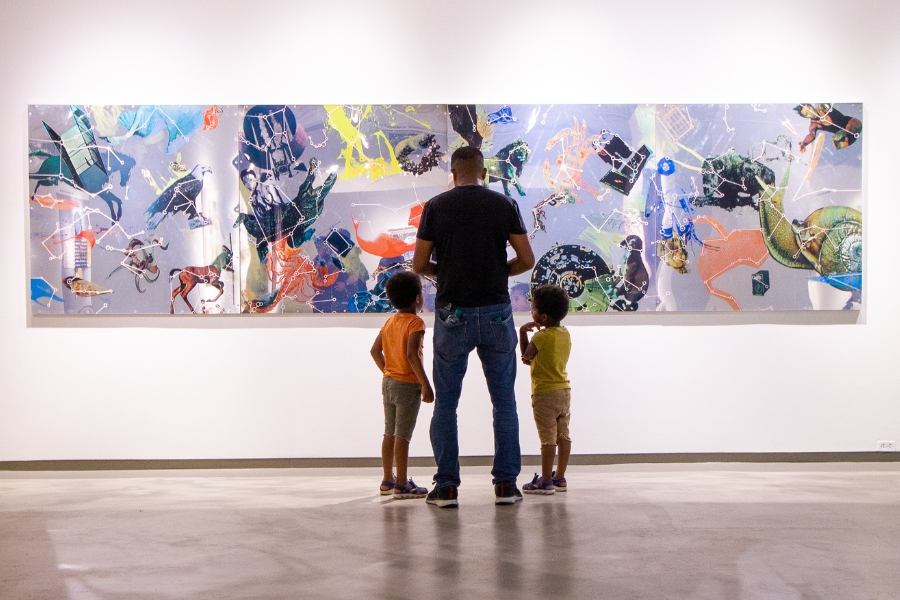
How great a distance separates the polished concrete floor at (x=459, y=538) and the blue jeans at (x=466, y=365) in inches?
8.2

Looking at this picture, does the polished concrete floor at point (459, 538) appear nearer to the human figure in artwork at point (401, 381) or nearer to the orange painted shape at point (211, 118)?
the human figure in artwork at point (401, 381)

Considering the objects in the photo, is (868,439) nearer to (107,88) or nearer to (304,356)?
(304,356)

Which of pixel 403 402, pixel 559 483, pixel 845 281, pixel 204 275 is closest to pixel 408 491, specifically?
pixel 403 402

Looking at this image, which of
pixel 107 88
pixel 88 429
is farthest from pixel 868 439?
pixel 107 88

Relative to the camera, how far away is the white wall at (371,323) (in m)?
4.93

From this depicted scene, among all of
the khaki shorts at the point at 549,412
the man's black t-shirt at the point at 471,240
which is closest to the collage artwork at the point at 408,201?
the khaki shorts at the point at 549,412

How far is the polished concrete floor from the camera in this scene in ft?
8.34

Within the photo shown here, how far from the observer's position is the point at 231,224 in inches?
193

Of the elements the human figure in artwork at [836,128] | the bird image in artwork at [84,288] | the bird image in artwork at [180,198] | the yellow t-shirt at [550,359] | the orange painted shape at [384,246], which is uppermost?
the human figure in artwork at [836,128]

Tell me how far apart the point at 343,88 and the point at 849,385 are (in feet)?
11.2

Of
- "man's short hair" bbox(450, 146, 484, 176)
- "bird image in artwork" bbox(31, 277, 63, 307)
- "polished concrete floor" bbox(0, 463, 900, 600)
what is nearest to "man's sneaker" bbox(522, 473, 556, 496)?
"polished concrete floor" bbox(0, 463, 900, 600)

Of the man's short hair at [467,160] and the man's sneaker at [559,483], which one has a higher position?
the man's short hair at [467,160]

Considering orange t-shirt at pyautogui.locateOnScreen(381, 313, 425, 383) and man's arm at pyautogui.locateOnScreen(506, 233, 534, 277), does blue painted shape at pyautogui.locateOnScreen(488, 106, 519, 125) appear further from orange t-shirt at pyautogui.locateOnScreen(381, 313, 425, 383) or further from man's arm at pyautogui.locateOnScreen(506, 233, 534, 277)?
orange t-shirt at pyautogui.locateOnScreen(381, 313, 425, 383)

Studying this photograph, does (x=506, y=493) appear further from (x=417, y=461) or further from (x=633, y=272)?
(x=633, y=272)
